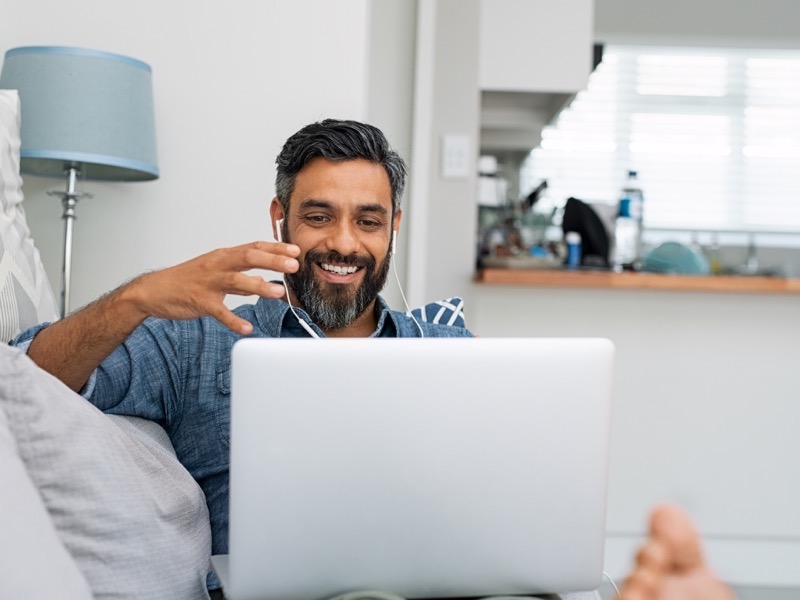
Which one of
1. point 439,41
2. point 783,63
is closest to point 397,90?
point 439,41

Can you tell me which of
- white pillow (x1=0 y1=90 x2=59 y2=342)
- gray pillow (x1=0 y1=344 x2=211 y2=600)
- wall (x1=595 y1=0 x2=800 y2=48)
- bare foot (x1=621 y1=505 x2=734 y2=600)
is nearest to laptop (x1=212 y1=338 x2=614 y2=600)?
gray pillow (x1=0 y1=344 x2=211 y2=600)

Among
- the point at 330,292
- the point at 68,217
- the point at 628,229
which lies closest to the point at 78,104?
the point at 68,217

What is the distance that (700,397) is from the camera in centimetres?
305

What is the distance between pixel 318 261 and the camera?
1580 mm

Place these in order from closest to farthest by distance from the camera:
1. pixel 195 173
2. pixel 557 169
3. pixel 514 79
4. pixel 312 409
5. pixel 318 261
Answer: pixel 312 409 < pixel 318 261 < pixel 195 173 < pixel 514 79 < pixel 557 169

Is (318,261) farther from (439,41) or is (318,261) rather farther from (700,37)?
(700,37)

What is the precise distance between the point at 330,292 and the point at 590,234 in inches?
64.9

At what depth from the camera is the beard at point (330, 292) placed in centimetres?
157

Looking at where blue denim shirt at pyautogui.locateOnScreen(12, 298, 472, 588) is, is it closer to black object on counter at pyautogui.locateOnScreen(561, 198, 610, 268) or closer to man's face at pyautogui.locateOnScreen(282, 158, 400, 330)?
man's face at pyautogui.locateOnScreen(282, 158, 400, 330)

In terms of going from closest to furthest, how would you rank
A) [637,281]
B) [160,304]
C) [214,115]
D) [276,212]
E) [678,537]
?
[678,537] < [160,304] < [276,212] < [214,115] < [637,281]

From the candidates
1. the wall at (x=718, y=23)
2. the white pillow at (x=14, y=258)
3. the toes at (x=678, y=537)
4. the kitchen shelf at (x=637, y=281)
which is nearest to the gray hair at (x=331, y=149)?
the white pillow at (x=14, y=258)

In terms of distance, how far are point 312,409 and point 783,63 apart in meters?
4.15

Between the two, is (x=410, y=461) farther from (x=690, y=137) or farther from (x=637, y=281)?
(x=690, y=137)

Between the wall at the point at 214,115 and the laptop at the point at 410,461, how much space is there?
122 centimetres
